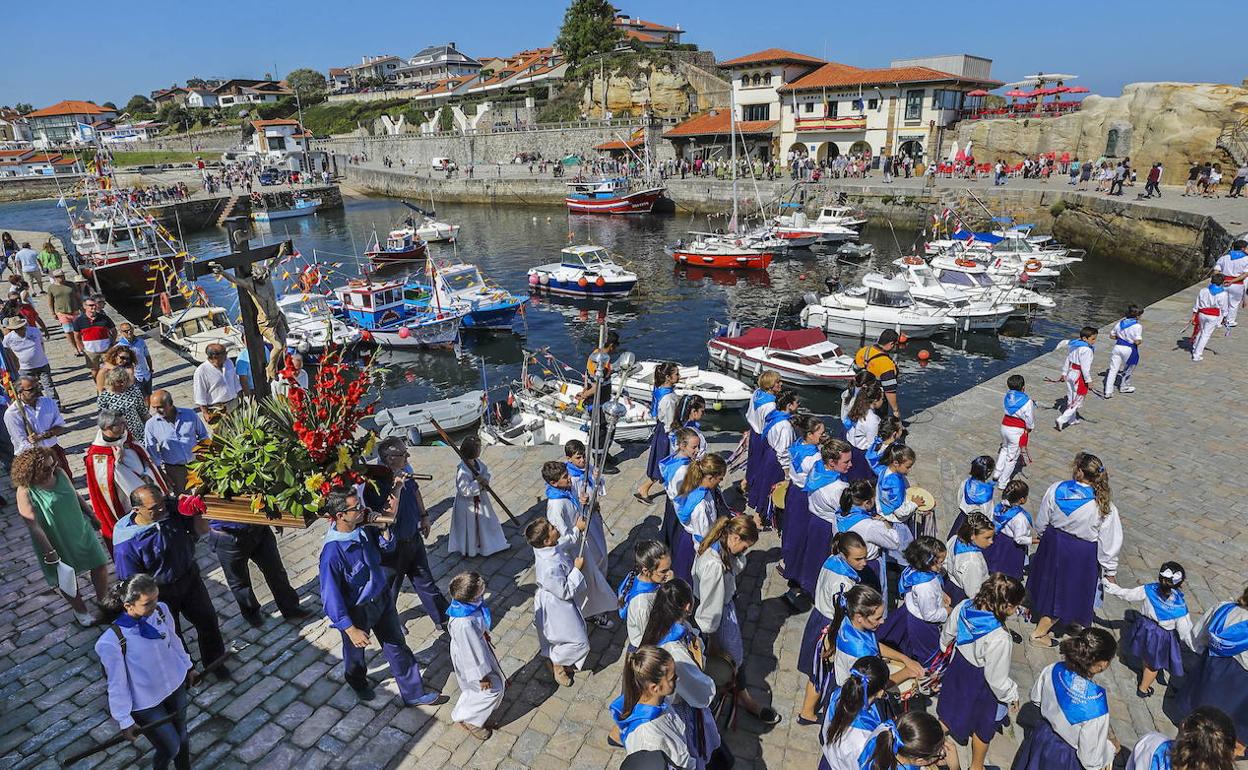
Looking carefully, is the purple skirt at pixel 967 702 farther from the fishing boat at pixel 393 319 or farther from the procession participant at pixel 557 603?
the fishing boat at pixel 393 319

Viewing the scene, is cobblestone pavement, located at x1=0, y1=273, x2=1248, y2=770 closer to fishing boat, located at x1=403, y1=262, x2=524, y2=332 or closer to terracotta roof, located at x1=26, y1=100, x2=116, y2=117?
fishing boat, located at x1=403, y1=262, x2=524, y2=332

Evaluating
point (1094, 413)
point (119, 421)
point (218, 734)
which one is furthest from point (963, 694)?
point (1094, 413)

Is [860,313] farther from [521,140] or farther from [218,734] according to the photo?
[521,140]

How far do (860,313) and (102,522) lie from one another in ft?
67.9

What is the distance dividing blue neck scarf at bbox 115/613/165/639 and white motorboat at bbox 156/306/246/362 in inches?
620

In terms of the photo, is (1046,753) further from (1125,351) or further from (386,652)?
(1125,351)

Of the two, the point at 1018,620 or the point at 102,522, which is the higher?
the point at 102,522

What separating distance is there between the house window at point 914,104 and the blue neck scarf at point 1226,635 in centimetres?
5169

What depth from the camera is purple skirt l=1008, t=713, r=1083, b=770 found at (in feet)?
12.8

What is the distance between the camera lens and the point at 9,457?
30.3ft

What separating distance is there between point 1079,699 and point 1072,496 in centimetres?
241

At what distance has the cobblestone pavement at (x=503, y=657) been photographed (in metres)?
5.05

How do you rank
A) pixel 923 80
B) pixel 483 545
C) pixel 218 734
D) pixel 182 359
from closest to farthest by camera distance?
pixel 218 734, pixel 483 545, pixel 182 359, pixel 923 80

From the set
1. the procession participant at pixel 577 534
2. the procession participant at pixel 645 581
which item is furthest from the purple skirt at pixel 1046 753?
the procession participant at pixel 577 534
